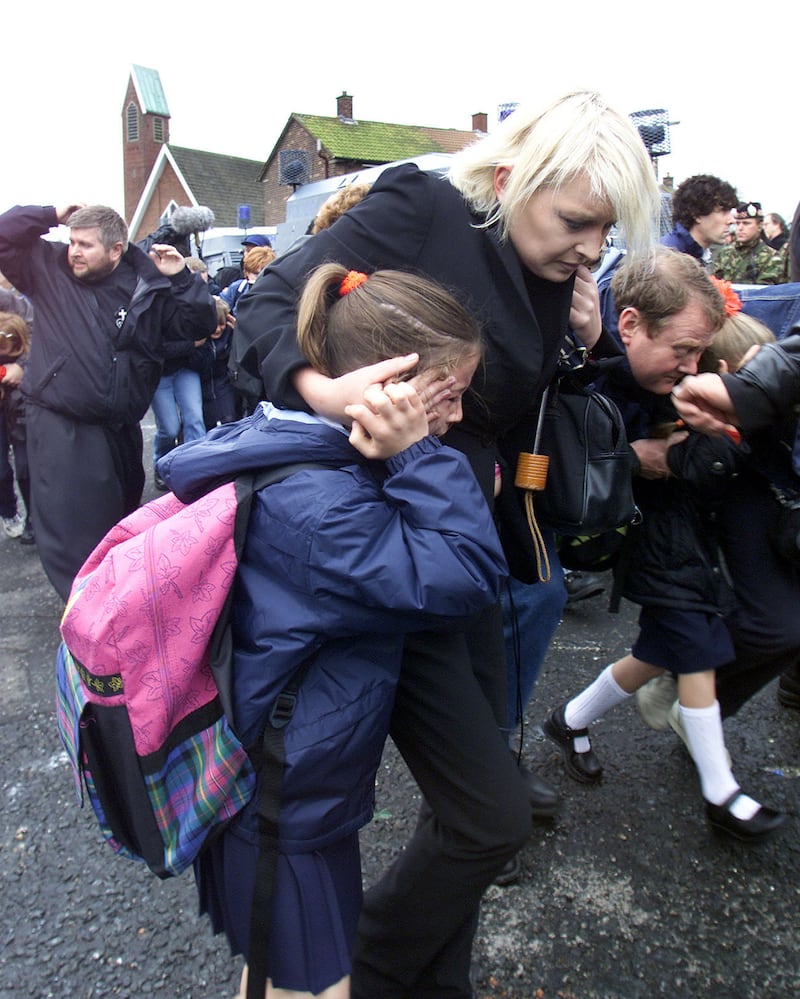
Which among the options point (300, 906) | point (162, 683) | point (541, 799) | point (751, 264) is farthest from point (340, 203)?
point (751, 264)

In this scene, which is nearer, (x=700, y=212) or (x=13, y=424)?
(x=700, y=212)

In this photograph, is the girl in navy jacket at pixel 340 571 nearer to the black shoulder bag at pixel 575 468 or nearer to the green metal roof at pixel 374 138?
the black shoulder bag at pixel 575 468

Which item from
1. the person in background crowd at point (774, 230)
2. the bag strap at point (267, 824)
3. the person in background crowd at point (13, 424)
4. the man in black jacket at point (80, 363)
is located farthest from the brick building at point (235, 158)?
the bag strap at point (267, 824)

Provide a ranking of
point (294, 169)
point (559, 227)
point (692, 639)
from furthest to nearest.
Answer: point (294, 169)
point (692, 639)
point (559, 227)

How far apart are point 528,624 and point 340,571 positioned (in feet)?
3.85

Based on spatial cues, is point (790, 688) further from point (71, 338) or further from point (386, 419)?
point (71, 338)

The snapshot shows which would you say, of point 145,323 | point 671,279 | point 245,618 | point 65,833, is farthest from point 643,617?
point 145,323

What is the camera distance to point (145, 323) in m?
3.94

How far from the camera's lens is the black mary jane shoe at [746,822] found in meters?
2.37

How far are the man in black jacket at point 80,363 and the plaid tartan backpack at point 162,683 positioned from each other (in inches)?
101

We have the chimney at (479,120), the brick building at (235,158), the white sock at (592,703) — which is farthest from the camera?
the chimney at (479,120)

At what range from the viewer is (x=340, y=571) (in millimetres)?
1302

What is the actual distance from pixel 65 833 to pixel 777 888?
6.91 feet

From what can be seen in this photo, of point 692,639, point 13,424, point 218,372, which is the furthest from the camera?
point 218,372
